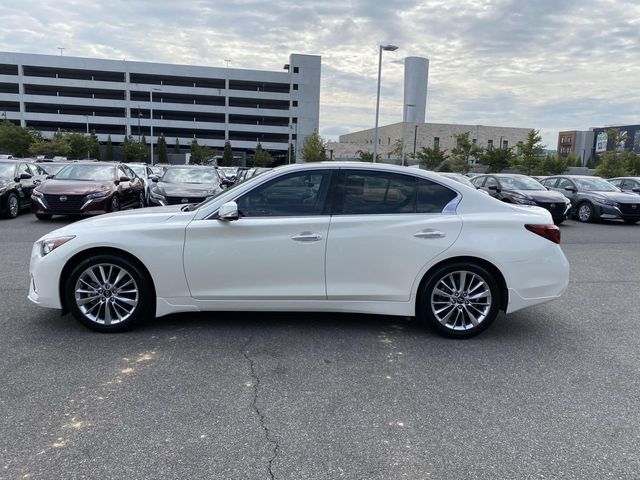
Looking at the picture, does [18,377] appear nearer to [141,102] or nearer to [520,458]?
[520,458]

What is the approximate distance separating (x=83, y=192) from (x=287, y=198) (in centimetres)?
967

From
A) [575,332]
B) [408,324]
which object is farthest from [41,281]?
[575,332]

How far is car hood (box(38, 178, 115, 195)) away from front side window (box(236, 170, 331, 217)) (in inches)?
372

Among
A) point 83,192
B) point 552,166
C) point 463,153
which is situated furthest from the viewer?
point 463,153

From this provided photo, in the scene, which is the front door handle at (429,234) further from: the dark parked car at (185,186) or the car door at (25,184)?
the car door at (25,184)

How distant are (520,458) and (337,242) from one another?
2.36 metres

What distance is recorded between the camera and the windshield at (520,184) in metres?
16.1

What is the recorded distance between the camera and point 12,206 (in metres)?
13.8

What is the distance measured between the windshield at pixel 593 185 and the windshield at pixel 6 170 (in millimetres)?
18113

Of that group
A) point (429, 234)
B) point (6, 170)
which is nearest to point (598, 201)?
point (429, 234)

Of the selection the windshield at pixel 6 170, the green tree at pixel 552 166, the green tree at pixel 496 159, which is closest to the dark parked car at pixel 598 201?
the windshield at pixel 6 170

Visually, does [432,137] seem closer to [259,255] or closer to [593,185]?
[593,185]

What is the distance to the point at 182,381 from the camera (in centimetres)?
378

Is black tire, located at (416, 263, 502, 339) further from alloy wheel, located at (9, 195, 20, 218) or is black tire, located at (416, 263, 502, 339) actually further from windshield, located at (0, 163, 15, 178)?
windshield, located at (0, 163, 15, 178)
